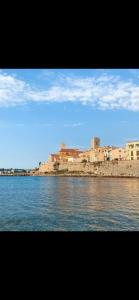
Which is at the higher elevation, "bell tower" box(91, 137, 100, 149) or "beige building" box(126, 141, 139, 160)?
"bell tower" box(91, 137, 100, 149)

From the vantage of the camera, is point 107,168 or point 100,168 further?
point 100,168

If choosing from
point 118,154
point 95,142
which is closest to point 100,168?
point 118,154

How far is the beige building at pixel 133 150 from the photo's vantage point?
47.7m

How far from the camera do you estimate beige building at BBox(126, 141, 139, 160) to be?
156ft

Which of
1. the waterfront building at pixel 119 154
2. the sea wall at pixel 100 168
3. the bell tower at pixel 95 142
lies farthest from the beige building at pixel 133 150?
the bell tower at pixel 95 142

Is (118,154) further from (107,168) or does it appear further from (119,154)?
A: (107,168)

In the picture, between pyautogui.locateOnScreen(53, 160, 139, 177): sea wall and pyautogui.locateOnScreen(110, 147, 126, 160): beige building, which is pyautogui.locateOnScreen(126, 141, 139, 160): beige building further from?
pyautogui.locateOnScreen(53, 160, 139, 177): sea wall

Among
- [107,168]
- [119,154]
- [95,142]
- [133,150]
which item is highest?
[95,142]

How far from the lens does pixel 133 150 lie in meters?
48.2

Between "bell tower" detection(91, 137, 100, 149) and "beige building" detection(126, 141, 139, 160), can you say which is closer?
"beige building" detection(126, 141, 139, 160)

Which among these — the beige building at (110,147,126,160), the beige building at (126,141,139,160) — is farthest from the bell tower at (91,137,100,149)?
the beige building at (126,141,139,160)
